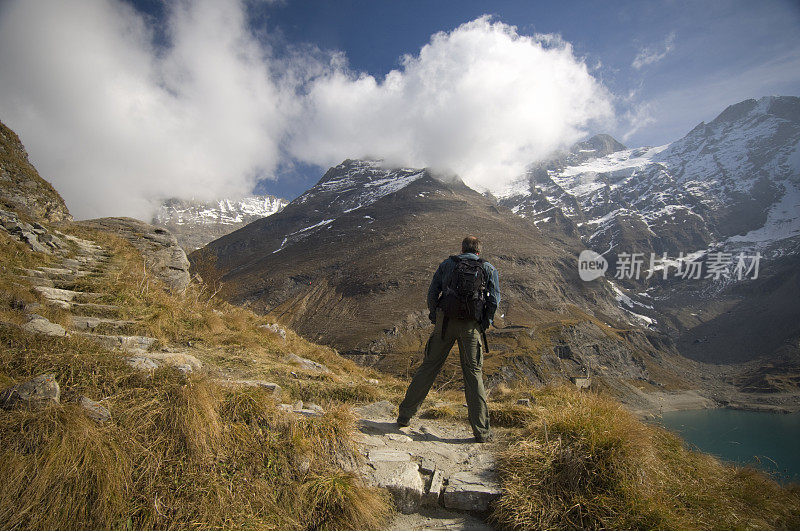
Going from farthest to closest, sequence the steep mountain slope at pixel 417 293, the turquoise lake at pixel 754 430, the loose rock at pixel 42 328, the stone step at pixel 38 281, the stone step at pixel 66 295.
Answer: the steep mountain slope at pixel 417 293
the turquoise lake at pixel 754 430
the stone step at pixel 38 281
the stone step at pixel 66 295
the loose rock at pixel 42 328

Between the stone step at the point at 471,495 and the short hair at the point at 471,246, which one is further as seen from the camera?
the short hair at the point at 471,246

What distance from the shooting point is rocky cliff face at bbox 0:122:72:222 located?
53.6 ft

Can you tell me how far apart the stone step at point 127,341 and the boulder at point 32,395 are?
2638 mm

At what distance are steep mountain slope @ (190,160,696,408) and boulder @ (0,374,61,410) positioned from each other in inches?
2056

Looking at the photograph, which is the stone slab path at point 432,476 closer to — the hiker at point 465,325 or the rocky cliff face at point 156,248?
the hiker at point 465,325

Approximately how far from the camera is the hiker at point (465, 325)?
4.41 meters

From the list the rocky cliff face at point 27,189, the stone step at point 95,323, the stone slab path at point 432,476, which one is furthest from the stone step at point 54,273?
the rocky cliff face at point 27,189

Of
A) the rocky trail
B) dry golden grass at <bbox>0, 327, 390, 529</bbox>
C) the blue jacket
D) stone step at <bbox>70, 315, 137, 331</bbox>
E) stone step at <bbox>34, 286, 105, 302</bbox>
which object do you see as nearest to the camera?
dry golden grass at <bbox>0, 327, 390, 529</bbox>

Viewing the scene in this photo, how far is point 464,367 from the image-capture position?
180 inches

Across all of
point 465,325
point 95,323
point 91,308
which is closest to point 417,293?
point 91,308

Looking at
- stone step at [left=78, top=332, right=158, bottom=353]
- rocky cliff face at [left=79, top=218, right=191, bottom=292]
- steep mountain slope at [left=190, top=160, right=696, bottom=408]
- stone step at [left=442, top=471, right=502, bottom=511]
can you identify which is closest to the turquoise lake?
steep mountain slope at [left=190, top=160, right=696, bottom=408]

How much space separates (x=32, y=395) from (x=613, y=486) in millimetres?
4360

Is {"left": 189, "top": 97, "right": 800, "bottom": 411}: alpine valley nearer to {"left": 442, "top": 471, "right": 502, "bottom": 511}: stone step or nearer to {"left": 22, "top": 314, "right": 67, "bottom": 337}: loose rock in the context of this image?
{"left": 22, "top": 314, "right": 67, "bottom": 337}: loose rock

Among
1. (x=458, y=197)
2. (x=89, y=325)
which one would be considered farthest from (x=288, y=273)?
(x=89, y=325)
